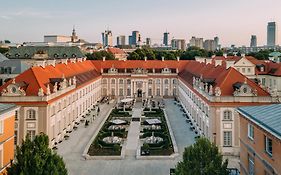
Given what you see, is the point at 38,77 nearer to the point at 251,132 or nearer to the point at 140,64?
the point at 251,132

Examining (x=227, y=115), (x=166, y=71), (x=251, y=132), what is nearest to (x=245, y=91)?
(x=227, y=115)

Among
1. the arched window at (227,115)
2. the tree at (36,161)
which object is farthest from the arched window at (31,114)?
the arched window at (227,115)

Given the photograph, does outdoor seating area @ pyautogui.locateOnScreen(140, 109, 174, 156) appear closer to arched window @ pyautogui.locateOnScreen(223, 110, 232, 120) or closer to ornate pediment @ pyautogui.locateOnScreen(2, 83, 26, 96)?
arched window @ pyautogui.locateOnScreen(223, 110, 232, 120)

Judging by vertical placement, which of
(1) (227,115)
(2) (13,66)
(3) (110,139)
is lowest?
(3) (110,139)

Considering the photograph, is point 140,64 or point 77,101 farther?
point 140,64

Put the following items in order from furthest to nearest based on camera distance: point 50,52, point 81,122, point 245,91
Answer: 1. point 50,52
2. point 81,122
3. point 245,91

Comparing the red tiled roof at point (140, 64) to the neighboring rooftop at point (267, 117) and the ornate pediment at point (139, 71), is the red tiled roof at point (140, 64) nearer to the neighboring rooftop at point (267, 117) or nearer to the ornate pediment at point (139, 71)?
the ornate pediment at point (139, 71)

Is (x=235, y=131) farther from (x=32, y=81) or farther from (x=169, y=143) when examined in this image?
(x=32, y=81)
